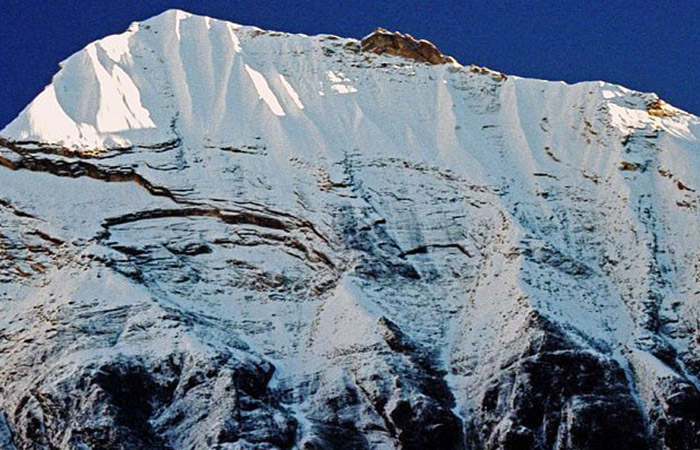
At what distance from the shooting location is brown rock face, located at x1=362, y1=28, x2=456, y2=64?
9519 cm

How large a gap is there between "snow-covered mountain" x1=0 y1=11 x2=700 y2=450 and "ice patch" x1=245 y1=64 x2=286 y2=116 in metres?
0.18

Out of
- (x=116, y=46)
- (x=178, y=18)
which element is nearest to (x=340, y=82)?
(x=178, y=18)

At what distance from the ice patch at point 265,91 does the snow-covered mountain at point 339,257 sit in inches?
7.2

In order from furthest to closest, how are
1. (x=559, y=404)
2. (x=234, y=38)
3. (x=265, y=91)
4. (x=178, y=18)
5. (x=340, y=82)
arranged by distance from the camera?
(x=178, y=18) < (x=234, y=38) < (x=340, y=82) < (x=265, y=91) < (x=559, y=404)

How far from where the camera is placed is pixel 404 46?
95750mm

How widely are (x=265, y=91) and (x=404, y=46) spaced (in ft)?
35.8

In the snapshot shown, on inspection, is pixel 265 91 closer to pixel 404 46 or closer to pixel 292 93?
pixel 292 93

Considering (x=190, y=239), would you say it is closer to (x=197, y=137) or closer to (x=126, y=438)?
(x=197, y=137)

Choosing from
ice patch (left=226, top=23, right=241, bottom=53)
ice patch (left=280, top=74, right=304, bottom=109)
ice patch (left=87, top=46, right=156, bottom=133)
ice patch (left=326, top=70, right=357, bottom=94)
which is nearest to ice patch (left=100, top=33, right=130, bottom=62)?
ice patch (left=87, top=46, right=156, bottom=133)

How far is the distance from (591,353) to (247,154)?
23299 mm

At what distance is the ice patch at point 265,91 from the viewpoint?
8596 cm

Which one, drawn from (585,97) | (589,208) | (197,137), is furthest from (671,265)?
(197,137)

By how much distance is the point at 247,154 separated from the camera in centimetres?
8000

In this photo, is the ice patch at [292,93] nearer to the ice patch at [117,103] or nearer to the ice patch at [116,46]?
the ice patch at [117,103]
